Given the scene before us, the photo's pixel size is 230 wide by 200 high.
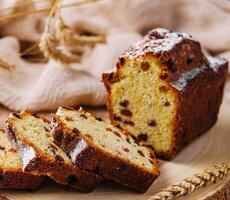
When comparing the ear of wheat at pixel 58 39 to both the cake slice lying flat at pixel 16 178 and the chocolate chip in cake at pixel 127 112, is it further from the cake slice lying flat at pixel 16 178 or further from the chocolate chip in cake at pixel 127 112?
the cake slice lying flat at pixel 16 178

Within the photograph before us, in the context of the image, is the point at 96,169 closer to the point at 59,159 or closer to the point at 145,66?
the point at 59,159

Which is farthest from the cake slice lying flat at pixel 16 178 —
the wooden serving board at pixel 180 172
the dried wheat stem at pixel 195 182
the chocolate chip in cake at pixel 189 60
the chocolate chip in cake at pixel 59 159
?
the chocolate chip in cake at pixel 189 60

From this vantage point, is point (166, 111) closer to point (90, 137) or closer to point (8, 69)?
point (90, 137)

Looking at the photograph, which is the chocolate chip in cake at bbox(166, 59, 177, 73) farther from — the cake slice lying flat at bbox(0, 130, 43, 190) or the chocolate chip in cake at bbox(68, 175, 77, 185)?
the cake slice lying flat at bbox(0, 130, 43, 190)

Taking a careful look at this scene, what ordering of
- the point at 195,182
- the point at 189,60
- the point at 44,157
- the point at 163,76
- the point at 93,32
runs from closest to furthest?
the point at 44,157, the point at 195,182, the point at 163,76, the point at 189,60, the point at 93,32

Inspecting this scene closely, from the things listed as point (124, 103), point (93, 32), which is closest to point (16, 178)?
point (124, 103)

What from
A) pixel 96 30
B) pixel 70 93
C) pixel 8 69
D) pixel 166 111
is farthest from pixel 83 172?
pixel 96 30

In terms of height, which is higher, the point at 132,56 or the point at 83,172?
the point at 132,56
